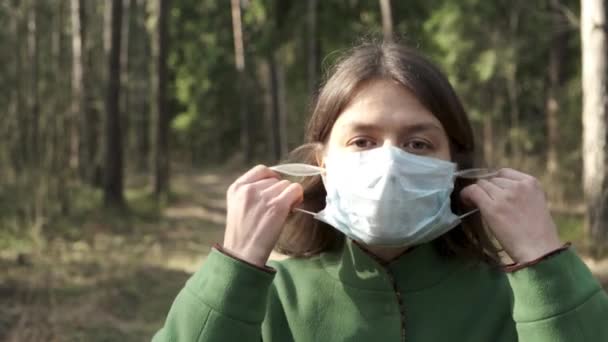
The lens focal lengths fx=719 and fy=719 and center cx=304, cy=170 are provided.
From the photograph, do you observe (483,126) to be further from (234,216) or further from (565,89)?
(234,216)

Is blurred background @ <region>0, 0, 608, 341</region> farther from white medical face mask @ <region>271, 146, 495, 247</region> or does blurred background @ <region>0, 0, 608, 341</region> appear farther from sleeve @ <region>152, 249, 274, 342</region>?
sleeve @ <region>152, 249, 274, 342</region>

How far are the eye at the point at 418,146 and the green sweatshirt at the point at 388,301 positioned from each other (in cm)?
26

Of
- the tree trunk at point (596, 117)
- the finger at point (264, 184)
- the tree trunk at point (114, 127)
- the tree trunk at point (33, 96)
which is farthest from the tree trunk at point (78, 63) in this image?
the finger at point (264, 184)

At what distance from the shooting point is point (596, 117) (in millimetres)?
7941

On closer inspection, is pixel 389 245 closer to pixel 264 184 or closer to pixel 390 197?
pixel 390 197

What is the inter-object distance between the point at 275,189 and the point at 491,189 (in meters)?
0.56

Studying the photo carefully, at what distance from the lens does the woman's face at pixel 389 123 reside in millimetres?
1889

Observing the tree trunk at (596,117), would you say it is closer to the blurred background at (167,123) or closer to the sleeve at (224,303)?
the blurred background at (167,123)

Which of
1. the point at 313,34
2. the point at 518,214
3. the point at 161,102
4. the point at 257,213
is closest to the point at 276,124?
the point at 313,34

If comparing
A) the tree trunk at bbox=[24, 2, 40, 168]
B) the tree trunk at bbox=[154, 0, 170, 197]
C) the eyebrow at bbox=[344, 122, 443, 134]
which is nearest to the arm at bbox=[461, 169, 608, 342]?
the eyebrow at bbox=[344, 122, 443, 134]

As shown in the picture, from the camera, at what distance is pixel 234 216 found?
1880 mm

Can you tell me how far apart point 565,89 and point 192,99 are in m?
21.5

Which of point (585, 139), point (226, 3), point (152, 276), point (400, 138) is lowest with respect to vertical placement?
point (152, 276)

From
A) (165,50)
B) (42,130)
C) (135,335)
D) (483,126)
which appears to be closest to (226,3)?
(165,50)
